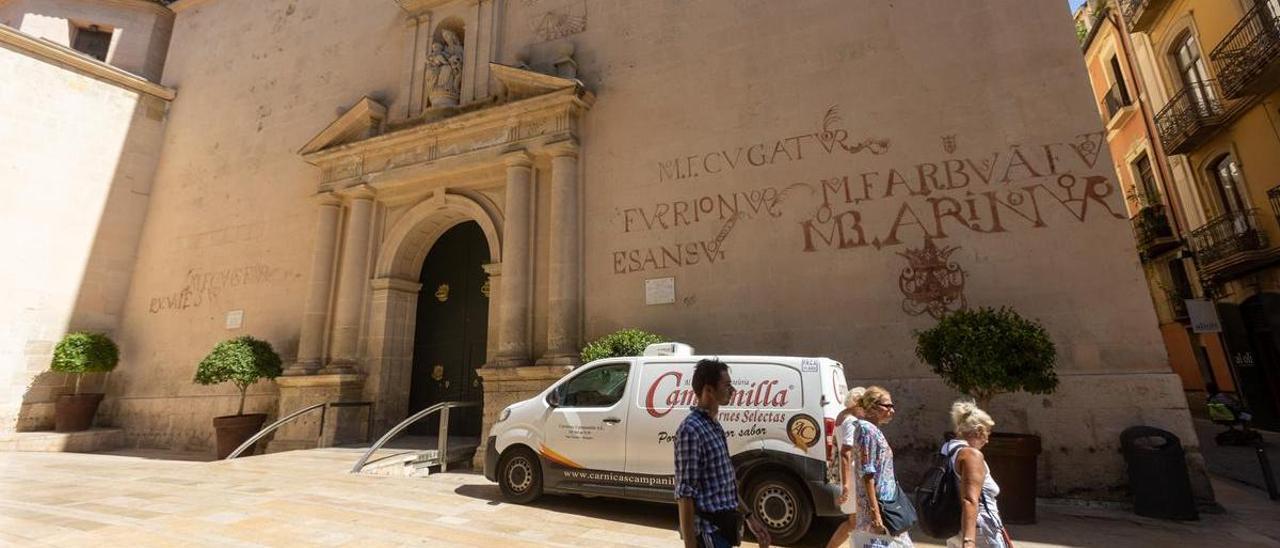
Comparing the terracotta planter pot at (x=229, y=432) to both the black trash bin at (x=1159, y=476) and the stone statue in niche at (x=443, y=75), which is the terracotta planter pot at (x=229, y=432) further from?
the black trash bin at (x=1159, y=476)

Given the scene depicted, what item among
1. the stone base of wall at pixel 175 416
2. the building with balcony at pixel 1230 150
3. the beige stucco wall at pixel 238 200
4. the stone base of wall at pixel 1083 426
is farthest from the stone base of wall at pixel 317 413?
the building with balcony at pixel 1230 150

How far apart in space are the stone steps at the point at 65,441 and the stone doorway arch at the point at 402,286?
20.3 feet

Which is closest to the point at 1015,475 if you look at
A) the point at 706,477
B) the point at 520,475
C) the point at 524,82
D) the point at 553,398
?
the point at 706,477

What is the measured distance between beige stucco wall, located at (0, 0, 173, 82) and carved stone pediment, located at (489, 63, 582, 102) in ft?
40.2

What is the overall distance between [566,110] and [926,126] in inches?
220

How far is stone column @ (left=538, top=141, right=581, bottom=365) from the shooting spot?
8656 mm

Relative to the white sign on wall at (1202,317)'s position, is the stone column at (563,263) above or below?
above

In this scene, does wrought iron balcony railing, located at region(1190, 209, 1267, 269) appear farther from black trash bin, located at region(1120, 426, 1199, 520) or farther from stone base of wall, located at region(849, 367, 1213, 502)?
black trash bin, located at region(1120, 426, 1199, 520)

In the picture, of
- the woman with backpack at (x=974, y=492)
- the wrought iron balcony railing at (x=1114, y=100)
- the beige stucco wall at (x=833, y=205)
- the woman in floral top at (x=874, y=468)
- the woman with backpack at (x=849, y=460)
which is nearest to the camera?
the woman with backpack at (x=974, y=492)

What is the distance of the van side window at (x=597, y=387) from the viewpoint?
587 cm

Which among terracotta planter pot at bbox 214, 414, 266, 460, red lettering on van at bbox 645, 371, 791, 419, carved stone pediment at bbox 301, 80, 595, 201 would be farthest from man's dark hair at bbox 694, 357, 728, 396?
terracotta planter pot at bbox 214, 414, 266, 460

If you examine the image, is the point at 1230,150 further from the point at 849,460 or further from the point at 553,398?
the point at 553,398

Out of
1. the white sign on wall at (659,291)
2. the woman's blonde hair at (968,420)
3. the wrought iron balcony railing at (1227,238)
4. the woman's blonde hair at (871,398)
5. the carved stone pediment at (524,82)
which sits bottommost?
the woman's blonde hair at (968,420)

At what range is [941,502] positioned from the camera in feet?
9.43
